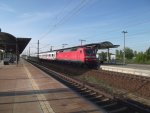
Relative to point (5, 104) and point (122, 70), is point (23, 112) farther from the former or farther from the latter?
point (122, 70)

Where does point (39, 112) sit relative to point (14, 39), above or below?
below

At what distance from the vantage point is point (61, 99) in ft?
41.4

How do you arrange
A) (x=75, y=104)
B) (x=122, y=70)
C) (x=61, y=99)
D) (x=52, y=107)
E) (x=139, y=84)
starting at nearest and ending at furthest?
1. (x=52, y=107)
2. (x=75, y=104)
3. (x=61, y=99)
4. (x=139, y=84)
5. (x=122, y=70)

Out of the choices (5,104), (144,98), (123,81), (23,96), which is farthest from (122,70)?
(5,104)

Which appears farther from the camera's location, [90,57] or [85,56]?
[90,57]

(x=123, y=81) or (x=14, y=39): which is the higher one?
(x=14, y=39)

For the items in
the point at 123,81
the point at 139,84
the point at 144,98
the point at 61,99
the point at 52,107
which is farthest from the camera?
the point at 123,81

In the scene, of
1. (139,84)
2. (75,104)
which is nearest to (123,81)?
(139,84)

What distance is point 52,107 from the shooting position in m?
10.7

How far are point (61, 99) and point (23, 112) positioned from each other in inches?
118

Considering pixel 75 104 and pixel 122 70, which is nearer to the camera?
pixel 75 104

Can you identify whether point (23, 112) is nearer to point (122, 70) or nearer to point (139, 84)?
point (139, 84)

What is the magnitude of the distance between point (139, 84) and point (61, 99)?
878 cm

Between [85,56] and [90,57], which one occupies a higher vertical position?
[85,56]
